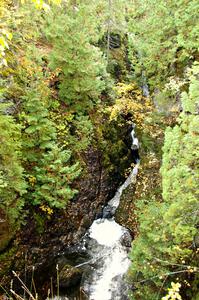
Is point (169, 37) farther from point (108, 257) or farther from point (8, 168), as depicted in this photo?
point (108, 257)

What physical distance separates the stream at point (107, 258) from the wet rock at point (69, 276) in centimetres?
38

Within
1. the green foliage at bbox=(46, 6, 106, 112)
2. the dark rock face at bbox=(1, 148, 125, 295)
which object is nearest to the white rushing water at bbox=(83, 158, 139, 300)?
the dark rock face at bbox=(1, 148, 125, 295)

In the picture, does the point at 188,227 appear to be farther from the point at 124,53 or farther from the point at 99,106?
the point at 124,53

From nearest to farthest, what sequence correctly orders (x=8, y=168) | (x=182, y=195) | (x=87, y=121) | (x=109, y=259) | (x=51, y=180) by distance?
(x=182, y=195), (x=8, y=168), (x=51, y=180), (x=109, y=259), (x=87, y=121)

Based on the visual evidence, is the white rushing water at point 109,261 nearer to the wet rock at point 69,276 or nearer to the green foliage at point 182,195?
the wet rock at point 69,276

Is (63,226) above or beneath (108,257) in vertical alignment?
above

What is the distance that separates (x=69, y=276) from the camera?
10930 mm

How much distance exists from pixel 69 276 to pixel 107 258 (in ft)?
7.56

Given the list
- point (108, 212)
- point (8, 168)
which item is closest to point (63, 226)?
point (108, 212)

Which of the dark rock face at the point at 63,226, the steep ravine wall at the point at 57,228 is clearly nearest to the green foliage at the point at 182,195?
the dark rock face at the point at 63,226

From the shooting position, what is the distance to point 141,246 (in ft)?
29.3

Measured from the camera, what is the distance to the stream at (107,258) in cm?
1102

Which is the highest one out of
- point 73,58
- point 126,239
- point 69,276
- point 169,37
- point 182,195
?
point 169,37

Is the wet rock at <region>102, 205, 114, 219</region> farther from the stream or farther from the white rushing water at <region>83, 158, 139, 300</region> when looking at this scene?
the white rushing water at <region>83, 158, 139, 300</region>
